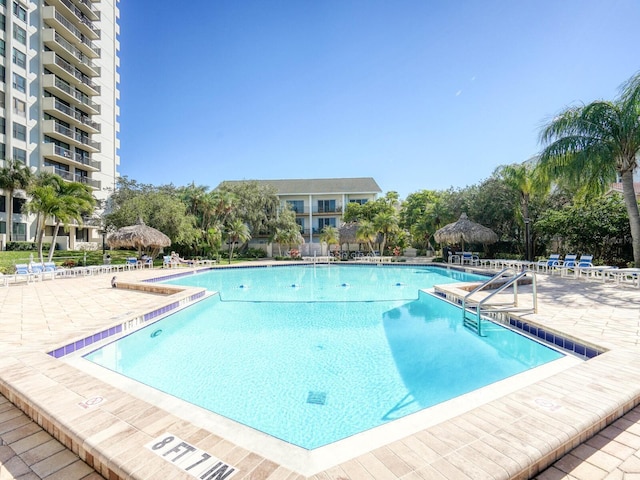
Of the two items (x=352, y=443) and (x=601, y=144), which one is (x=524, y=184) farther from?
(x=352, y=443)

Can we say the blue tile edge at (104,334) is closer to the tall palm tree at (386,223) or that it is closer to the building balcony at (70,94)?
the tall palm tree at (386,223)

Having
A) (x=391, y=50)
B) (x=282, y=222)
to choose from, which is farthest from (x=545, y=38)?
(x=282, y=222)

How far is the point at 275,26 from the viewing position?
500 inches

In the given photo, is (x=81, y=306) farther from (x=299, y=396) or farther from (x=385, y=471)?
(x=385, y=471)

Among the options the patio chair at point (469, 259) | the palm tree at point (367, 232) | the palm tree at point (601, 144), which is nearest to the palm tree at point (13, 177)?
the palm tree at point (367, 232)

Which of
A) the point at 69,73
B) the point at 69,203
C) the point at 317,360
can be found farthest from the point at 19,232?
the point at 317,360

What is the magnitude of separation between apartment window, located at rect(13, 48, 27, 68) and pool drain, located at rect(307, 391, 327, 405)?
107 feet

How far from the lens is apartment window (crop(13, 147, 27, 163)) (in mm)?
23219

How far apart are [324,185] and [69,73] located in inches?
987

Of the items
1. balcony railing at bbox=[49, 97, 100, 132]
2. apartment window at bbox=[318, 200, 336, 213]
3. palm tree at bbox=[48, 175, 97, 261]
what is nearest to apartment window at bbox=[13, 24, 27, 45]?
balcony railing at bbox=[49, 97, 100, 132]

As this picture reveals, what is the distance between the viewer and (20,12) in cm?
2417

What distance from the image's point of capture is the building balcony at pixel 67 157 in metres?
25.3

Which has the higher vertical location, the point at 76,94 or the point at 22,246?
the point at 76,94

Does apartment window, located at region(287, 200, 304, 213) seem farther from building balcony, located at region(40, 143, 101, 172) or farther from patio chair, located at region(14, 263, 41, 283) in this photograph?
patio chair, located at region(14, 263, 41, 283)
